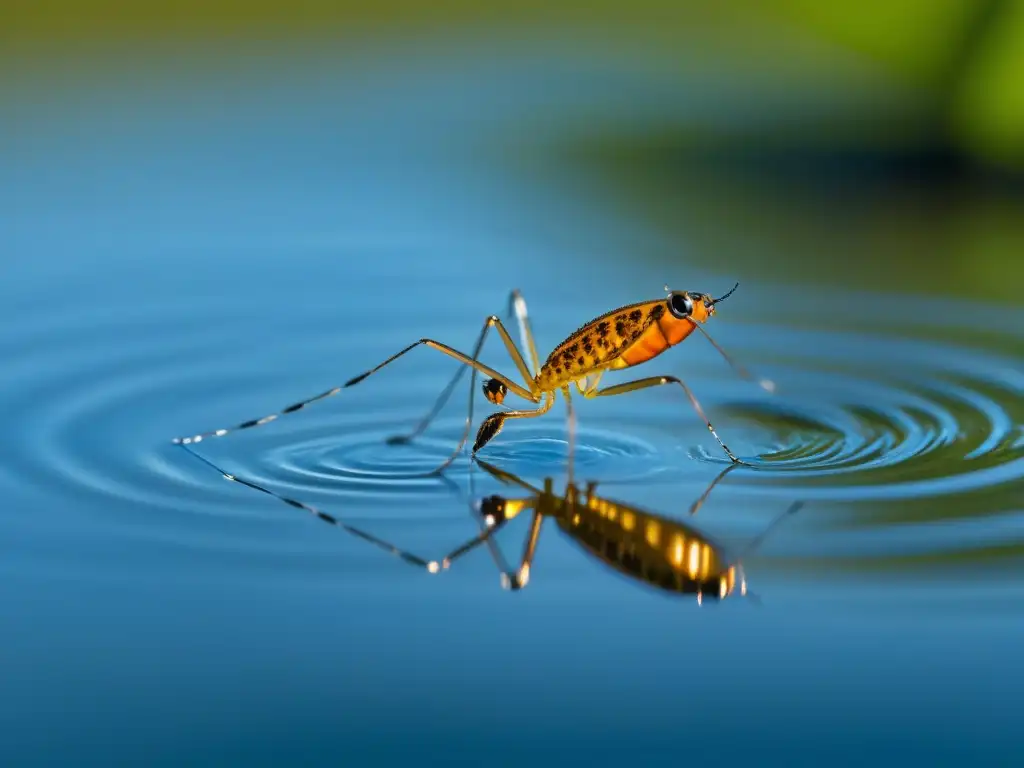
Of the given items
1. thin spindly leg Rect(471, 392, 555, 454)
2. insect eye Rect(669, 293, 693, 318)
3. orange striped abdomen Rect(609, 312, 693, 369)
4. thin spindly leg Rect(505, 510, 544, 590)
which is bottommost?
thin spindly leg Rect(505, 510, 544, 590)

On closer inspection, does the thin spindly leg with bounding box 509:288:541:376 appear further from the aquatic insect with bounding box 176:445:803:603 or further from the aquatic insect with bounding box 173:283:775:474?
the aquatic insect with bounding box 176:445:803:603

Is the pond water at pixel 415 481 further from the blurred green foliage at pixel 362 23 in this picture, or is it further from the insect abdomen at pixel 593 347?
the blurred green foliage at pixel 362 23

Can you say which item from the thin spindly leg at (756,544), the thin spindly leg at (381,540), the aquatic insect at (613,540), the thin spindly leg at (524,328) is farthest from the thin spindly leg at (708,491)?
the thin spindly leg at (524,328)

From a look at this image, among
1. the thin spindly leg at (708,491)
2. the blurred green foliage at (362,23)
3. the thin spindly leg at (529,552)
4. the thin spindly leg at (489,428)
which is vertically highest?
the blurred green foliage at (362,23)

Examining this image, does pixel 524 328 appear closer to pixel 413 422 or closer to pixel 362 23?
pixel 413 422

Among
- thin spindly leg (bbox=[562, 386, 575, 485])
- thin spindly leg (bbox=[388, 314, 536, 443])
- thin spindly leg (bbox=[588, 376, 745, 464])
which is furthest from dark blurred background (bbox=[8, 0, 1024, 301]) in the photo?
thin spindly leg (bbox=[562, 386, 575, 485])

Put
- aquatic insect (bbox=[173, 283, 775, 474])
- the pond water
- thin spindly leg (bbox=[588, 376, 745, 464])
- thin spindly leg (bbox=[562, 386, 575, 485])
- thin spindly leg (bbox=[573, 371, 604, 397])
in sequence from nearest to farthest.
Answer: the pond water
thin spindly leg (bbox=[562, 386, 575, 485])
thin spindly leg (bbox=[588, 376, 745, 464])
aquatic insect (bbox=[173, 283, 775, 474])
thin spindly leg (bbox=[573, 371, 604, 397])
